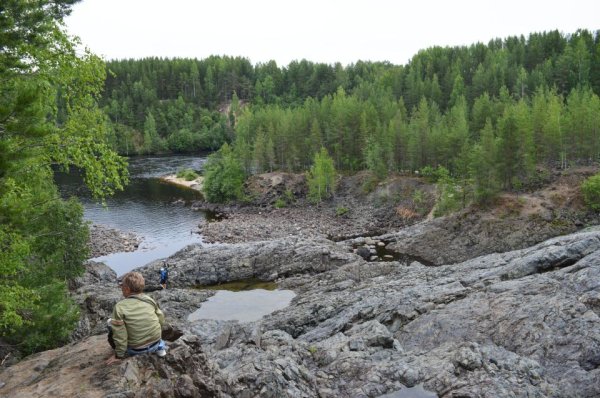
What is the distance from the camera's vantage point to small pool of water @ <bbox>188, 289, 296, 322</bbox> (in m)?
36.8

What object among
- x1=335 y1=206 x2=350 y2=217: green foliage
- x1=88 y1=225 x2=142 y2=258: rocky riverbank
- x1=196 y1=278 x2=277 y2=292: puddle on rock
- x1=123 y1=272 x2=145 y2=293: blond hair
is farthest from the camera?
x1=335 y1=206 x2=350 y2=217: green foliage

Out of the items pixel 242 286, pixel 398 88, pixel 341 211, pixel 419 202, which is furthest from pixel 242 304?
pixel 398 88

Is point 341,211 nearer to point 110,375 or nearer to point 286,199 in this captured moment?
point 286,199

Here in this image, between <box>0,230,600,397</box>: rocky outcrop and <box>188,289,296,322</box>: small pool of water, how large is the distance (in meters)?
1.20

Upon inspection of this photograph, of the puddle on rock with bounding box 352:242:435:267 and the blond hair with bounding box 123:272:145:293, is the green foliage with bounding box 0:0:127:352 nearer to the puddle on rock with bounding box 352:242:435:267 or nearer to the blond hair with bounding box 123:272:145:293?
the blond hair with bounding box 123:272:145:293

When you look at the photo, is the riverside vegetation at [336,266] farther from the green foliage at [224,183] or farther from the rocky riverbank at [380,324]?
the green foliage at [224,183]

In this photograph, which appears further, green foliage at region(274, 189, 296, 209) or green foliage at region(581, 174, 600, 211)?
green foliage at region(274, 189, 296, 209)

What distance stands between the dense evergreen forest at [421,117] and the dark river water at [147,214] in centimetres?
1956

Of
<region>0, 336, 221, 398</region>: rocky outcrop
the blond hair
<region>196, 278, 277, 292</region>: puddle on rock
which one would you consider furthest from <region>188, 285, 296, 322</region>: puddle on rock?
the blond hair

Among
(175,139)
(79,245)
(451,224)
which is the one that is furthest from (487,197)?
(175,139)

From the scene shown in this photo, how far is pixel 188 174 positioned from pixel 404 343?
95961mm

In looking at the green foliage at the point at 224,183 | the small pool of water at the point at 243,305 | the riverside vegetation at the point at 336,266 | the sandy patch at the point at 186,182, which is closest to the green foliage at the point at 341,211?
the riverside vegetation at the point at 336,266

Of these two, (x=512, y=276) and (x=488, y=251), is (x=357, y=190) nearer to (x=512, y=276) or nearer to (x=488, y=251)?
(x=488, y=251)

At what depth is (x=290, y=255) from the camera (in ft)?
163
